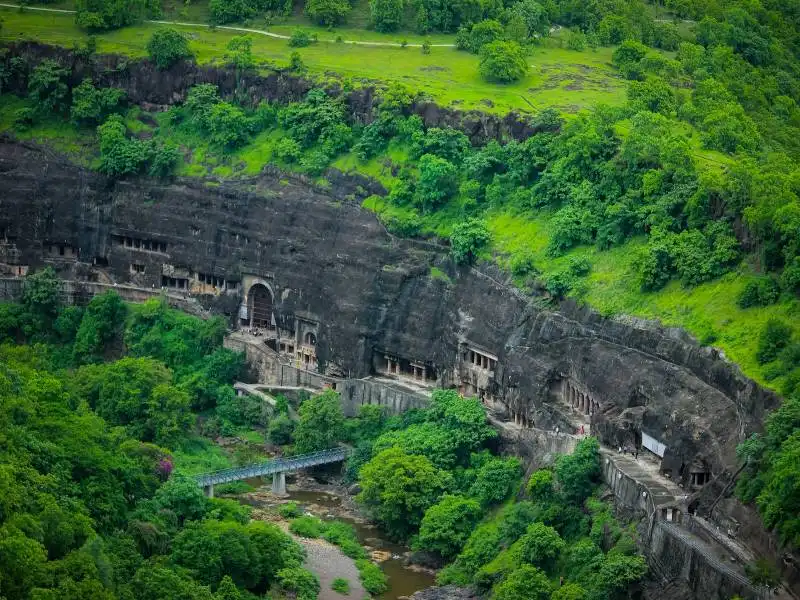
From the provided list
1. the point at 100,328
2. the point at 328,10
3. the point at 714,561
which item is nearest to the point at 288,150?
the point at 100,328

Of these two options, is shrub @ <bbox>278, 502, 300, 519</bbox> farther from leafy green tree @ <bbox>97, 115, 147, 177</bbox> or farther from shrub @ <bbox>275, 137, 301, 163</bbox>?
leafy green tree @ <bbox>97, 115, 147, 177</bbox>

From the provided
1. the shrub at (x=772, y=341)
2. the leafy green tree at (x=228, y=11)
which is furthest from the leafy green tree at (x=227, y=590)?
the leafy green tree at (x=228, y=11)

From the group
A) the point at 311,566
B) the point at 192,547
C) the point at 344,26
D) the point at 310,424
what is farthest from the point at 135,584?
the point at 344,26

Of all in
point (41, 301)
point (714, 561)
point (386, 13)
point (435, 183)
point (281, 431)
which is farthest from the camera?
point (386, 13)

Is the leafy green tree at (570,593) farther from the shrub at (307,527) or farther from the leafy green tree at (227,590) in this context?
the shrub at (307,527)

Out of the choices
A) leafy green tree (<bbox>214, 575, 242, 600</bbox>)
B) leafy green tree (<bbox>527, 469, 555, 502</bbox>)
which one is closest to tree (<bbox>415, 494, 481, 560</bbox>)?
leafy green tree (<bbox>527, 469, 555, 502</bbox>)

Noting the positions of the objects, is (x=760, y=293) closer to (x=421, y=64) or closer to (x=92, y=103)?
(x=421, y=64)
